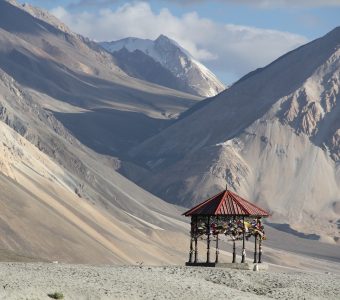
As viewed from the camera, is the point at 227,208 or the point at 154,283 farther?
the point at 227,208

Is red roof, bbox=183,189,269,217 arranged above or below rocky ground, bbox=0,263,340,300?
above

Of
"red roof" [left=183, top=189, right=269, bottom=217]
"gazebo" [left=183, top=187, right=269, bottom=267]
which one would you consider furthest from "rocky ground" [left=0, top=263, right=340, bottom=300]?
"red roof" [left=183, top=189, right=269, bottom=217]

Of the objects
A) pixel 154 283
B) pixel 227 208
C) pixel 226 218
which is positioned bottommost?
pixel 154 283

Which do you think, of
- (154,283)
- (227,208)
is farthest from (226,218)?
(154,283)

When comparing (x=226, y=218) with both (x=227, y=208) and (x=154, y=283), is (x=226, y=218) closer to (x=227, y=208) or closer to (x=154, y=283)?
(x=227, y=208)

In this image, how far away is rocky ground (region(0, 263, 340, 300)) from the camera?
30.9 metres

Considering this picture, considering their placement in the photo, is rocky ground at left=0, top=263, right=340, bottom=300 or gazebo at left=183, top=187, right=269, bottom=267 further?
gazebo at left=183, top=187, right=269, bottom=267

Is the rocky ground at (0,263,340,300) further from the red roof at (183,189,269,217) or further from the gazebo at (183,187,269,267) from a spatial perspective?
the red roof at (183,189,269,217)

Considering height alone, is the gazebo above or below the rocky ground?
above

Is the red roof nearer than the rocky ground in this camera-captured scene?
No

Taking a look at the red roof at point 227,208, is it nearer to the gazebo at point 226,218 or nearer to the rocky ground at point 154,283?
the gazebo at point 226,218

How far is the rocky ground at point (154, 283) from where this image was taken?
3091cm

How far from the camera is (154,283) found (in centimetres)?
3453

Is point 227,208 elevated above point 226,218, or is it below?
above
